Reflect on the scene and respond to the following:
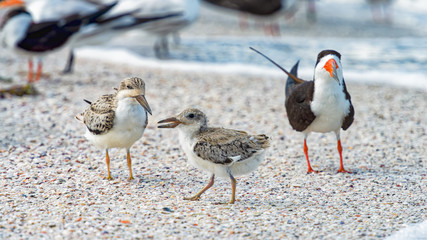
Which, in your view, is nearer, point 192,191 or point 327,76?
point 192,191

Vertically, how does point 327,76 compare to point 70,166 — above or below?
above

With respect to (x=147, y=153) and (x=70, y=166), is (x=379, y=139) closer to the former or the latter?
(x=147, y=153)

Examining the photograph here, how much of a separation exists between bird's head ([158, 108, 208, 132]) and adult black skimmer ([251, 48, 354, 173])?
3.41ft

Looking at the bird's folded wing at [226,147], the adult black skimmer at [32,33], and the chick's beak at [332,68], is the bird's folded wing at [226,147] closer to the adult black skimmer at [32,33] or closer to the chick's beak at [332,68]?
the chick's beak at [332,68]

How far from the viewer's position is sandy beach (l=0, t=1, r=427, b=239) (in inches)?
138

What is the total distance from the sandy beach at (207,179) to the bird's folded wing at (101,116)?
0.40 meters

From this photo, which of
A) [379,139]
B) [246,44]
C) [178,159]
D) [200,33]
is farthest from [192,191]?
[200,33]

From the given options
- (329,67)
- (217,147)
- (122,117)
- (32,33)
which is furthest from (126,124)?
(32,33)

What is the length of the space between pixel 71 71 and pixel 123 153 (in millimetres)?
3854

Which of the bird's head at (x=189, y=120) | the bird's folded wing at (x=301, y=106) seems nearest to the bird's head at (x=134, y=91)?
the bird's head at (x=189, y=120)

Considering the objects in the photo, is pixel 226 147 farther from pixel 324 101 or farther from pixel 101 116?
pixel 324 101

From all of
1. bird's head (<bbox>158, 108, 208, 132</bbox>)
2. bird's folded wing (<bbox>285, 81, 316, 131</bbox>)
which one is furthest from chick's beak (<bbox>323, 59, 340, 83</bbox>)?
bird's head (<bbox>158, 108, 208, 132</bbox>)

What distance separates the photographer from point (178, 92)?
766 cm

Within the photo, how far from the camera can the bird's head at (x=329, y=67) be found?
4.43 meters
